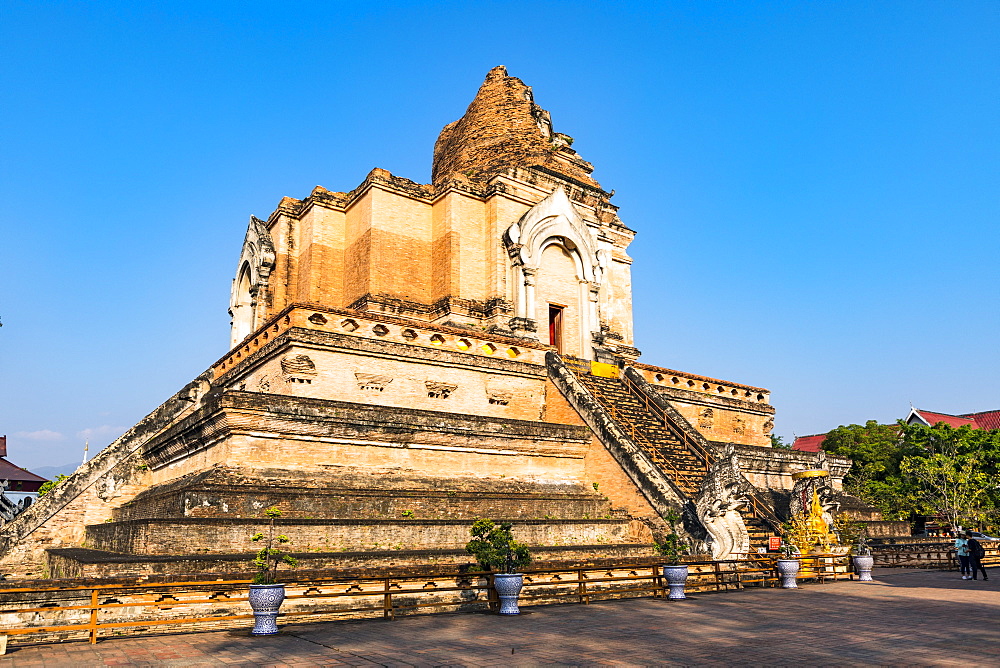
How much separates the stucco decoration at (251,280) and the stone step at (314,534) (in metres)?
13.4

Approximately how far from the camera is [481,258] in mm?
27375

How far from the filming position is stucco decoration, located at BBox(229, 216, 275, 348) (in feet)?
90.5

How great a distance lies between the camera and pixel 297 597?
11.2 m

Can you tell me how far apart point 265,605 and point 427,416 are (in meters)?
7.01

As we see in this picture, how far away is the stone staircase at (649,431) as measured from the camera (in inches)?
728

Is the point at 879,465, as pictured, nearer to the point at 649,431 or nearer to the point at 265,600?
the point at 649,431

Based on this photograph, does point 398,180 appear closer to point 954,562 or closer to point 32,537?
point 32,537

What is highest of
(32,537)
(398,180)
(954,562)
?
(398,180)

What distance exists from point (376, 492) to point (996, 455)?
33.6 m

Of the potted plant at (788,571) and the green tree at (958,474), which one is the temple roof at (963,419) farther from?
the potted plant at (788,571)

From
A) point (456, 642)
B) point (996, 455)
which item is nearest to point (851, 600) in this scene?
point (456, 642)

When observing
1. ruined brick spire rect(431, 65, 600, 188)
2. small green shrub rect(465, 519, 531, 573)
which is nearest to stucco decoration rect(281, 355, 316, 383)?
small green shrub rect(465, 519, 531, 573)

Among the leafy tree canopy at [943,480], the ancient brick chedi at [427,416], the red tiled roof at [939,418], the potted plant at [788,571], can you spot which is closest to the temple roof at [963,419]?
the red tiled roof at [939,418]

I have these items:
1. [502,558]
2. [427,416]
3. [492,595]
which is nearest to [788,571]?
[502,558]
